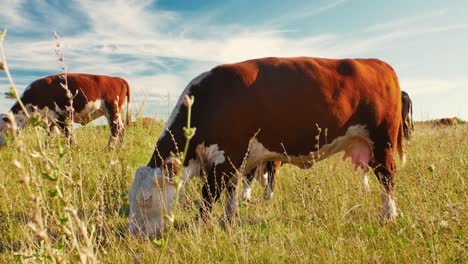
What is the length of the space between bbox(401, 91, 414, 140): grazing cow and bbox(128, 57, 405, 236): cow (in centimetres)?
63

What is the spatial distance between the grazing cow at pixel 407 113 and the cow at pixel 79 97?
6780 millimetres

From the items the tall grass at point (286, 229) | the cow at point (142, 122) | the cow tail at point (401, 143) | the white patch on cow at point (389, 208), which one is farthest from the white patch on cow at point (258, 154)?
the cow at point (142, 122)

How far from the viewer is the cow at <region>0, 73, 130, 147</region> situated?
10.7 m

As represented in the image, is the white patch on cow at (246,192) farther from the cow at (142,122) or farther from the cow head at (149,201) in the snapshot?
the cow at (142,122)

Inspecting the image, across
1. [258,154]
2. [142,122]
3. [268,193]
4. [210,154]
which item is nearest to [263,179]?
[268,193]

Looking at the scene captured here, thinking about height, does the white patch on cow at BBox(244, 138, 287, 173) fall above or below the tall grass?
above

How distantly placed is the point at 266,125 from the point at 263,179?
165 cm

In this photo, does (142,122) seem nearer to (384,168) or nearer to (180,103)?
(180,103)

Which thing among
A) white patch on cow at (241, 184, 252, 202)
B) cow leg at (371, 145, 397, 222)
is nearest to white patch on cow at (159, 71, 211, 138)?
white patch on cow at (241, 184, 252, 202)

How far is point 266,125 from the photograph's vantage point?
15.1ft

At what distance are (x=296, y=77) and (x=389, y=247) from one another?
6.78 ft

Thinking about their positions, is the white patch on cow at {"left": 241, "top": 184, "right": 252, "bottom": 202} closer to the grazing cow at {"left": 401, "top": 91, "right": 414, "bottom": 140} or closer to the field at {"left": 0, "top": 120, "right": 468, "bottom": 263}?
the field at {"left": 0, "top": 120, "right": 468, "bottom": 263}

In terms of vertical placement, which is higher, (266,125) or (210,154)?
(266,125)

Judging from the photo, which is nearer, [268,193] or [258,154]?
[258,154]
